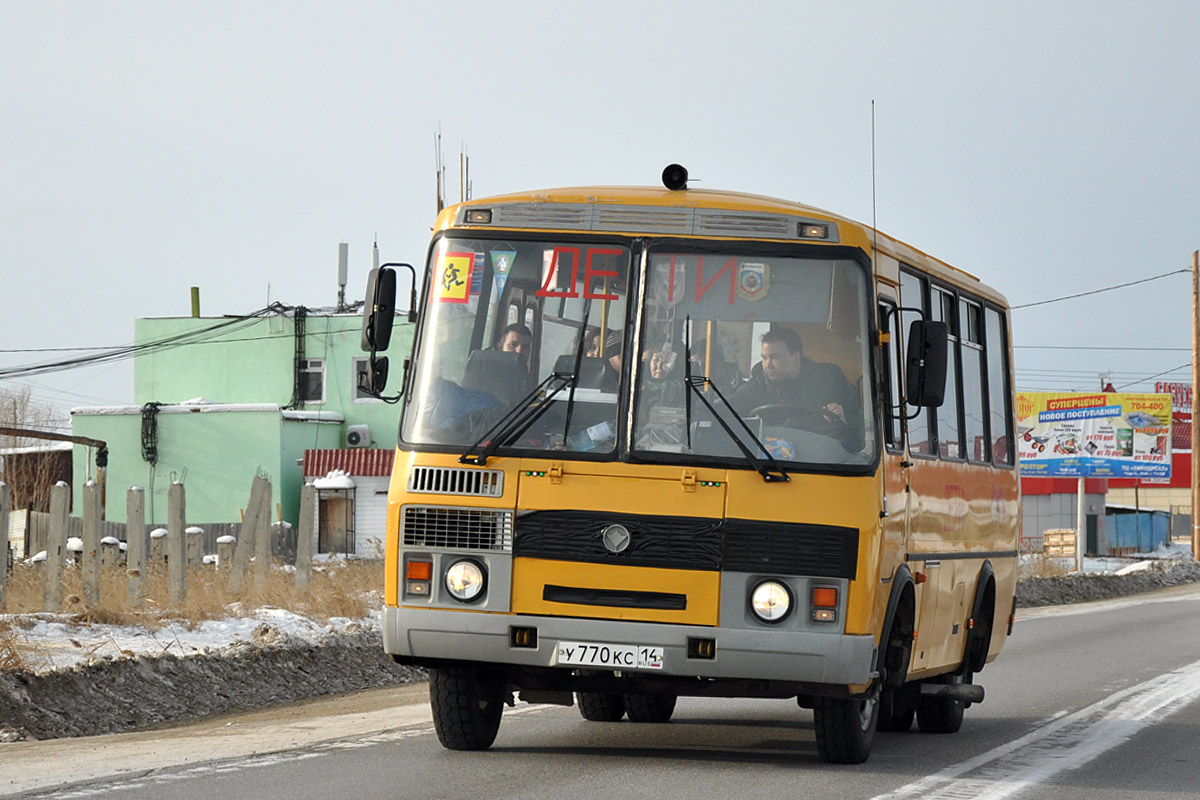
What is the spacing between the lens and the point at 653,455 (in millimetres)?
8227

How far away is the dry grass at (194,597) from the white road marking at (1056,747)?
26.8ft

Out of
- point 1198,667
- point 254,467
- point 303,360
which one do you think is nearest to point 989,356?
point 1198,667

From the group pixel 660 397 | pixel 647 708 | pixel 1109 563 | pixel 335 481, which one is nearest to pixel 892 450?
pixel 660 397

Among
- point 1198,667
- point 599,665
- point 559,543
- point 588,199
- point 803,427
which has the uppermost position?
point 588,199

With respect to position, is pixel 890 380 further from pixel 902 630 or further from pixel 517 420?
pixel 517 420

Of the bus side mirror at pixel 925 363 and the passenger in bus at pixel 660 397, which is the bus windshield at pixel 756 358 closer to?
the passenger in bus at pixel 660 397

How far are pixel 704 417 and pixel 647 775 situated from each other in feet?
6.01

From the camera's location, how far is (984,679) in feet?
52.7

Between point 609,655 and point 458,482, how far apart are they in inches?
44.4

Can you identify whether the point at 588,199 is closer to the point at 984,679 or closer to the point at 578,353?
the point at 578,353

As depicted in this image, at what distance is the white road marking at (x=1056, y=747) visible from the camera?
8227 mm

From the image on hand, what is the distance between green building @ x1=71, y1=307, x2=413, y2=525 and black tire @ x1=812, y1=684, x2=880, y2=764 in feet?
120

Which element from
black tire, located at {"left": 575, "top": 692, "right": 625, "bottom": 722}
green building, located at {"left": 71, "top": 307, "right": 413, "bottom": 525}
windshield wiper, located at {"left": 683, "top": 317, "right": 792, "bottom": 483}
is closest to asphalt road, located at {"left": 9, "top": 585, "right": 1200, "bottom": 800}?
black tire, located at {"left": 575, "top": 692, "right": 625, "bottom": 722}

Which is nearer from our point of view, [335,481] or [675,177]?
[675,177]
